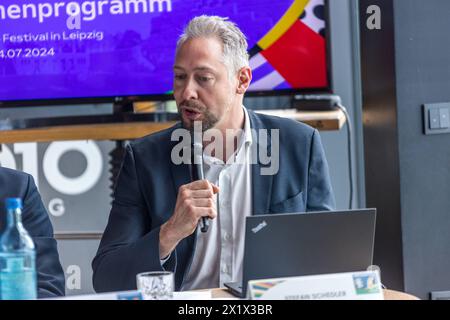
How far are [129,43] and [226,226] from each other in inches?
51.1

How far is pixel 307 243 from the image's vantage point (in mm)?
1555

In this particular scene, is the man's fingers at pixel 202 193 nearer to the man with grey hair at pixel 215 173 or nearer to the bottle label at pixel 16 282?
the man with grey hair at pixel 215 173

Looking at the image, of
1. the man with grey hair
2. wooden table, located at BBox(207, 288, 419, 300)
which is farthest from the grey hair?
wooden table, located at BBox(207, 288, 419, 300)

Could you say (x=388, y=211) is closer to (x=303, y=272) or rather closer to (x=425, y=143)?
(x=425, y=143)

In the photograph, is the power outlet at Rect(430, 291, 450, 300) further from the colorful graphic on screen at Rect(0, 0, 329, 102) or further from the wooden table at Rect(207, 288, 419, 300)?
the wooden table at Rect(207, 288, 419, 300)

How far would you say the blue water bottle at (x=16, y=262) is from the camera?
1370mm

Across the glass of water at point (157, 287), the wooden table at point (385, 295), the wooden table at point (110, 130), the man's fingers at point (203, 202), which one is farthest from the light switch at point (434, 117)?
the glass of water at point (157, 287)

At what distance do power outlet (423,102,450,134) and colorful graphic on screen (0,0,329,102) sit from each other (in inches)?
22.0

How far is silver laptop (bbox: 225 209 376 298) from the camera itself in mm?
1525

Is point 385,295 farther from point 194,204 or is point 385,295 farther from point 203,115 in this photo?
point 203,115

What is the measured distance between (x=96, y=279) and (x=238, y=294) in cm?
51

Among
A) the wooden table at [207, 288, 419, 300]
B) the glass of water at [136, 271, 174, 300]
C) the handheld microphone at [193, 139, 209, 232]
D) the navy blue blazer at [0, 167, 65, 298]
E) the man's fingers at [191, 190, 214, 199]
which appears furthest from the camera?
the handheld microphone at [193, 139, 209, 232]

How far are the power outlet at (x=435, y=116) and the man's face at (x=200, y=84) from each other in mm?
882
